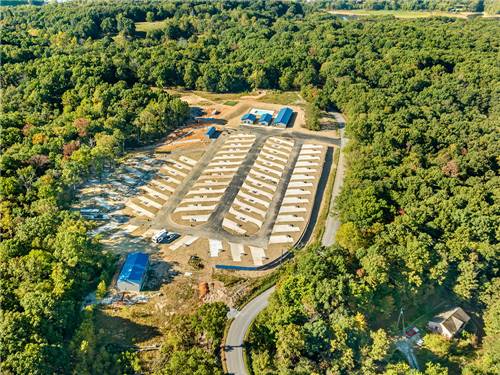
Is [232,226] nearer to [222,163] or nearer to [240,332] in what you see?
[240,332]

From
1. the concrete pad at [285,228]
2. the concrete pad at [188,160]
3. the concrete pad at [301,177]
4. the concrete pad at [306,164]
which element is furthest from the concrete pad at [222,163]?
the concrete pad at [285,228]

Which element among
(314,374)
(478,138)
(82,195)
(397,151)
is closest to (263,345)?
(314,374)

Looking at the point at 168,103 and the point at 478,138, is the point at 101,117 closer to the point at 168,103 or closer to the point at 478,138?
the point at 168,103

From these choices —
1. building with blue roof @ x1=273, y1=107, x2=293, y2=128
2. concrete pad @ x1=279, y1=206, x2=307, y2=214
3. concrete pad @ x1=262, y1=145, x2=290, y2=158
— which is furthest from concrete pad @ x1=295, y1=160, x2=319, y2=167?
building with blue roof @ x1=273, y1=107, x2=293, y2=128

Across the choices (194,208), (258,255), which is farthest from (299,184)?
(258,255)

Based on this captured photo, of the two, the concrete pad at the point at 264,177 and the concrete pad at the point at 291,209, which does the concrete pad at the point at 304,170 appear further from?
the concrete pad at the point at 291,209

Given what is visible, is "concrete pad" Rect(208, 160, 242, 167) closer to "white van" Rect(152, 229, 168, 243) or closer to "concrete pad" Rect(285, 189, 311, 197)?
"concrete pad" Rect(285, 189, 311, 197)
